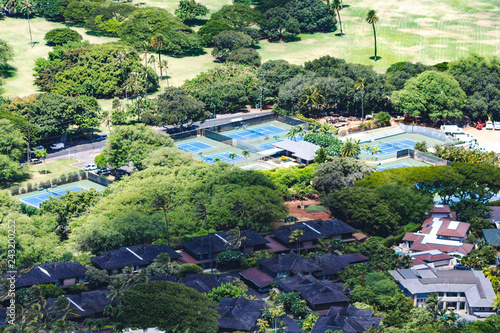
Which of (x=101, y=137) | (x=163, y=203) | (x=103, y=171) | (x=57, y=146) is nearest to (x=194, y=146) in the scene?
(x=101, y=137)

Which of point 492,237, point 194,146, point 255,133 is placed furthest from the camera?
point 255,133

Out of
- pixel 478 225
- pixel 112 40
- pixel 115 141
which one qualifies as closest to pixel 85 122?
pixel 115 141

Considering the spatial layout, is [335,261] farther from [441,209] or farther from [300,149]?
[300,149]

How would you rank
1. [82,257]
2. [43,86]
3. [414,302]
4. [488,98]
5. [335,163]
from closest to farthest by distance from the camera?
[414,302] < [82,257] < [335,163] < [488,98] < [43,86]

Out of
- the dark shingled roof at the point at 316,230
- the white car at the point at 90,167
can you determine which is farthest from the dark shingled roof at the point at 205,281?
the white car at the point at 90,167

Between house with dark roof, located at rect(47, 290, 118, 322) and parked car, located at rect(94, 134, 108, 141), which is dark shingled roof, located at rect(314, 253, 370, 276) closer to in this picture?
house with dark roof, located at rect(47, 290, 118, 322)

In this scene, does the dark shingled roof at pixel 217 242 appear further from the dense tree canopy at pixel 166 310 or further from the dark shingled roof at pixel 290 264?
the dense tree canopy at pixel 166 310

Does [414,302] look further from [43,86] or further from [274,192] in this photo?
[43,86]
